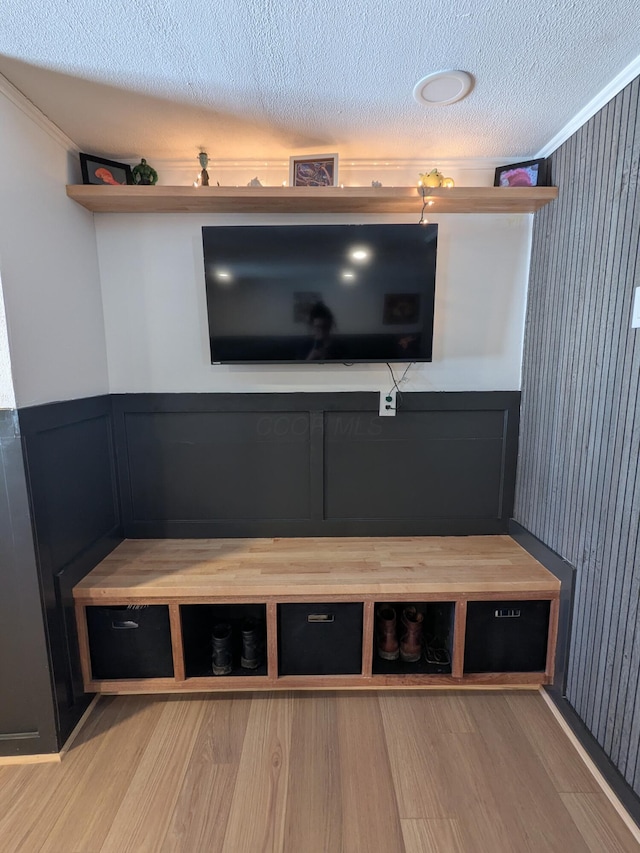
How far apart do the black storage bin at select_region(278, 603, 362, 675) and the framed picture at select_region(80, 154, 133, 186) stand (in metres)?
1.95

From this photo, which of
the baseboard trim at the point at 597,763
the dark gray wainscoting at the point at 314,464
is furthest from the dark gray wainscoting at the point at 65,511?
the baseboard trim at the point at 597,763

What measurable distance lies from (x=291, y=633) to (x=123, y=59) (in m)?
2.08

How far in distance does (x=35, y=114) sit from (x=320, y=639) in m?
2.27

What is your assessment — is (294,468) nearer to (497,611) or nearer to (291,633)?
(291,633)

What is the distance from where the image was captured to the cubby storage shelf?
1.56 meters

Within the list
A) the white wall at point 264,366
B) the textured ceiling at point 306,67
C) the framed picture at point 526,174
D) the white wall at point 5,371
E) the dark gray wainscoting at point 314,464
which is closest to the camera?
the textured ceiling at point 306,67

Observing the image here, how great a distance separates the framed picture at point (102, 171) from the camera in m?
1.64

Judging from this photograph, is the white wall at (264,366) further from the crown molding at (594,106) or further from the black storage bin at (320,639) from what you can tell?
the black storage bin at (320,639)

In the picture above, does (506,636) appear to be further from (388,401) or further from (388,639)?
(388,401)

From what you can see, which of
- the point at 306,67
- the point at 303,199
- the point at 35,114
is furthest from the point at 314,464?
the point at 35,114

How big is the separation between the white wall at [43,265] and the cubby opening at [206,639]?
42.1 inches

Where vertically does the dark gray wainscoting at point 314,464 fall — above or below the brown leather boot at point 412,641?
above

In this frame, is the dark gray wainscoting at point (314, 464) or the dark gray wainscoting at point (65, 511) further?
the dark gray wainscoting at point (314, 464)

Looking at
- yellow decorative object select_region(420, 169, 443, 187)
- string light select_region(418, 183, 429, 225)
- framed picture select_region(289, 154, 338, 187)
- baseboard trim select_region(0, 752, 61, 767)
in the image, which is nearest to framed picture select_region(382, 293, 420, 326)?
string light select_region(418, 183, 429, 225)
